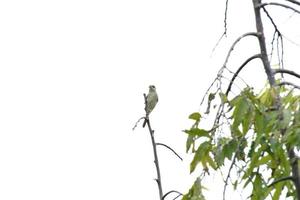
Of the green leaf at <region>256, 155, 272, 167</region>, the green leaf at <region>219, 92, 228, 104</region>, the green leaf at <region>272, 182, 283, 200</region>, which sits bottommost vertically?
the green leaf at <region>272, 182, 283, 200</region>

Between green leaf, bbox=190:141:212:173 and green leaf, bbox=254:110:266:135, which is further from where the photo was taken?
green leaf, bbox=190:141:212:173

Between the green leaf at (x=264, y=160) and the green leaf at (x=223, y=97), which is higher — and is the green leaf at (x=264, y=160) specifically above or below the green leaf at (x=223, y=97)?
below

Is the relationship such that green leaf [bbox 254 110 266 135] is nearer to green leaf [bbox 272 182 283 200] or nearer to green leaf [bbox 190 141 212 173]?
green leaf [bbox 190 141 212 173]

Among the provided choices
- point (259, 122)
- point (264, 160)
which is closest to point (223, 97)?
point (259, 122)

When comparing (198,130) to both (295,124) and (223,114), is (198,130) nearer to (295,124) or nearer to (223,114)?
(223,114)

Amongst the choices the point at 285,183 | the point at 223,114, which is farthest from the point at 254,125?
the point at 285,183

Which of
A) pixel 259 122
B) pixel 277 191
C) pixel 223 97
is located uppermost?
pixel 223 97

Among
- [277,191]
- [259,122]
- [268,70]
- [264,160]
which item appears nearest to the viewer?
[259,122]

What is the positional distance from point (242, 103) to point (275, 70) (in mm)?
229

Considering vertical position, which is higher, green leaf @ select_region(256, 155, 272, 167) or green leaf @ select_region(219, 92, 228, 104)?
green leaf @ select_region(219, 92, 228, 104)

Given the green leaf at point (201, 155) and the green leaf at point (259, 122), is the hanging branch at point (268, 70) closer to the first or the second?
the green leaf at point (259, 122)

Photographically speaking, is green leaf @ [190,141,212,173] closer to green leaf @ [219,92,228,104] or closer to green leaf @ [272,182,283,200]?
green leaf @ [219,92,228,104]

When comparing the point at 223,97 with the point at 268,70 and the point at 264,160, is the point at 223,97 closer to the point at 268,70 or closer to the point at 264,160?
the point at 268,70

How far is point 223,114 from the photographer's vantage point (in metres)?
3.24
